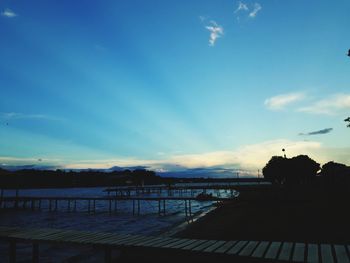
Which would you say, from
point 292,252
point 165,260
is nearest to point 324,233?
point 165,260

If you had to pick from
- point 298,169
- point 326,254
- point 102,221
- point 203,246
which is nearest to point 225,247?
point 203,246

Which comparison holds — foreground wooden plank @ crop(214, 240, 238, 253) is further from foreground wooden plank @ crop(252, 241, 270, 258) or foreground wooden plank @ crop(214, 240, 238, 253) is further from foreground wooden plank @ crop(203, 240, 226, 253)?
foreground wooden plank @ crop(252, 241, 270, 258)

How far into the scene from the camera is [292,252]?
495 cm

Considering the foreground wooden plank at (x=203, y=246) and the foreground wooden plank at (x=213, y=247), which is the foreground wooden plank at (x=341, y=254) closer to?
the foreground wooden plank at (x=213, y=247)

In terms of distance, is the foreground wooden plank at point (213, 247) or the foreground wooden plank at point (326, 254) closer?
the foreground wooden plank at point (326, 254)

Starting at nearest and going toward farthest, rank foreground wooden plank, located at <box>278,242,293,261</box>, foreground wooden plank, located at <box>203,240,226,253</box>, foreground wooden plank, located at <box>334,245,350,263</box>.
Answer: foreground wooden plank, located at <box>334,245,350,263</box>, foreground wooden plank, located at <box>278,242,293,261</box>, foreground wooden plank, located at <box>203,240,226,253</box>

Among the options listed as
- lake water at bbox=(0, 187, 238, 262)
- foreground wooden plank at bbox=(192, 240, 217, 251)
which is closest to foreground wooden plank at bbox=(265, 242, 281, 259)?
foreground wooden plank at bbox=(192, 240, 217, 251)

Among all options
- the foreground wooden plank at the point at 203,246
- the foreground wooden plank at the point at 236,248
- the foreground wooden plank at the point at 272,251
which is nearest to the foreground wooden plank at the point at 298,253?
the foreground wooden plank at the point at 272,251

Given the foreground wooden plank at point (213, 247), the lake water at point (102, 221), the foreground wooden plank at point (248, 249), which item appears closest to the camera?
the foreground wooden plank at point (248, 249)

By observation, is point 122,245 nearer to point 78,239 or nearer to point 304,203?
point 78,239

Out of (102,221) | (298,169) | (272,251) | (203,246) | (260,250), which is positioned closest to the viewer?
(272,251)

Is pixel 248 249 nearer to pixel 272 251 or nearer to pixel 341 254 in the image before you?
pixel 272 251

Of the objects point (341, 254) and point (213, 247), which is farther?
point (213, 247)

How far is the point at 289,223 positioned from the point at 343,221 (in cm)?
277
